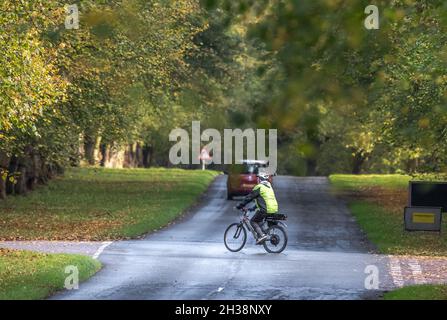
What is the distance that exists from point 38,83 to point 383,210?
66.3 ft

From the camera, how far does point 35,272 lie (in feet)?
56.6

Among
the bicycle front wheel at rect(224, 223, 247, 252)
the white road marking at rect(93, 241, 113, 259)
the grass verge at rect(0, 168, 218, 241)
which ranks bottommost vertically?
the grass verge at rect(0, 168, 218, 241)

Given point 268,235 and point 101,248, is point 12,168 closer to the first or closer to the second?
point 101,248

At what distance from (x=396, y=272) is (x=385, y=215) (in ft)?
50.2

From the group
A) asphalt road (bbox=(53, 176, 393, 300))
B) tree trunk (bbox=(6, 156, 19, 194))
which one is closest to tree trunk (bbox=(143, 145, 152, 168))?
tree trunk (bbox=(6, 156, 19, 194))

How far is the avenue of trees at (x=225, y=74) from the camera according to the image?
627 cm

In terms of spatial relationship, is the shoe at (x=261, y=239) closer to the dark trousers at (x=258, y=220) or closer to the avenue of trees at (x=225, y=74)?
the dark trousers at (x=258, y=220)

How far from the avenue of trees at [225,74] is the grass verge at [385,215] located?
2104 mm

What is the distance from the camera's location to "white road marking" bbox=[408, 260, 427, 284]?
18072mm

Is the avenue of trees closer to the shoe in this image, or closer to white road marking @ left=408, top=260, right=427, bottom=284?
white road marking @ left=408, top=260, right=427, bottom=284

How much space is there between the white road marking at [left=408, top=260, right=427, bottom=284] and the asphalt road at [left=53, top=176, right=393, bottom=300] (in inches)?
21.3

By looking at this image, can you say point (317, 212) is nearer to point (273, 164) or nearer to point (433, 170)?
point (433, 170)
